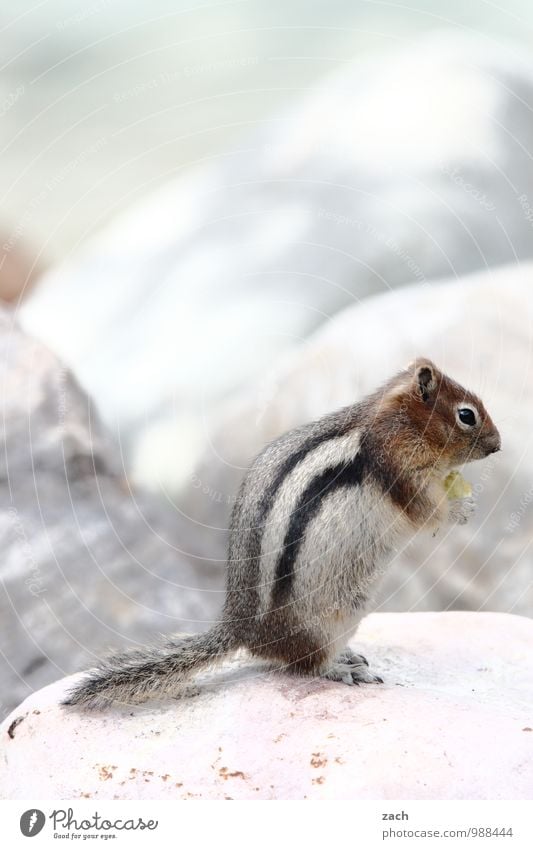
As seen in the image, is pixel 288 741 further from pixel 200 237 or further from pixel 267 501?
pixel 200 237

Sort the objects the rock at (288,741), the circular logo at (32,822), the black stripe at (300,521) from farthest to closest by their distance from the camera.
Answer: the black stripe at (300,521) → the circular logo at (32,822) → the rock at (288,741)

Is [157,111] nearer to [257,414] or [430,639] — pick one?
[257,414]

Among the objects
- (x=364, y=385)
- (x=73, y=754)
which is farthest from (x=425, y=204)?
(x=73, y=754)

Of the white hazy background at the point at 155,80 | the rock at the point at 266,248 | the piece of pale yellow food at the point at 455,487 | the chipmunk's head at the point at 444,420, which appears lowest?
the piece of pale yellow food at the point at 455,487

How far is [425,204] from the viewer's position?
244 cm

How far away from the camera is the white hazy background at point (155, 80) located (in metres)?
2.38

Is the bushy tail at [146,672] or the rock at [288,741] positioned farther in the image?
the bushy tail at [146,672]

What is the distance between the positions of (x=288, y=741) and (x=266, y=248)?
1196 millimetres

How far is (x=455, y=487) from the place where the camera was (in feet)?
7.92

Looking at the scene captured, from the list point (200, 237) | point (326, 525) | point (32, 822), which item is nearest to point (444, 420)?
point (326, 525)

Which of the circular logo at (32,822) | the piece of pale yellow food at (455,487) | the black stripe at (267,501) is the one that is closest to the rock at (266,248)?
the black stripe at (267,501)

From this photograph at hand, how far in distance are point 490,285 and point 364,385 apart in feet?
1.84

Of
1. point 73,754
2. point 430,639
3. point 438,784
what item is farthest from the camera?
point 430,639

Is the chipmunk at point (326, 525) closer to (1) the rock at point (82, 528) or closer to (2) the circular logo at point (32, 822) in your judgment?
(1) the rock at point (82, 528)
